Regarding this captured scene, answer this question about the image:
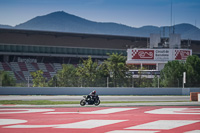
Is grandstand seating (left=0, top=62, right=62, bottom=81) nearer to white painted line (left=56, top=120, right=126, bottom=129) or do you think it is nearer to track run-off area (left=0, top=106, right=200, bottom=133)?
track run-off area (left=0, top=106, right=200, bottom=133)

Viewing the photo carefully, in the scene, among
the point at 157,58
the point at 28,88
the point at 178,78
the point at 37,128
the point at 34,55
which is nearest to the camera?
the point at 37,128

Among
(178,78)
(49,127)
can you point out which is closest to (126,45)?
(178,78)

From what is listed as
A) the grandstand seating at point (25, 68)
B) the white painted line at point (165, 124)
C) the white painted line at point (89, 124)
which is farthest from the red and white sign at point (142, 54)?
the white painted line at point (89, 124)

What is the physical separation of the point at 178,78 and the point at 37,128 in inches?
1302

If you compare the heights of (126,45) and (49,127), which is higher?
(126,45)

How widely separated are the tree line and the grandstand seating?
54.3ft

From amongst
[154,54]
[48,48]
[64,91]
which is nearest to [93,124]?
[64,91]

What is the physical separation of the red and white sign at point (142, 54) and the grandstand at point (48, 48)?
5.23 meters

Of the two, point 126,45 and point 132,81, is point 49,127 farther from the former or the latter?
point 126,45

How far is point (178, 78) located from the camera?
45406 mm

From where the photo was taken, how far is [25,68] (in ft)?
247

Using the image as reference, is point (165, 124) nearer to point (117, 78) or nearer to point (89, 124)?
point (89, 124)

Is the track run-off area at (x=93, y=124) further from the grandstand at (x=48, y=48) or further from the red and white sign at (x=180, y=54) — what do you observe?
the grandstand at (x=48, y=48)

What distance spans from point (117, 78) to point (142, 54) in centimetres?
2584
